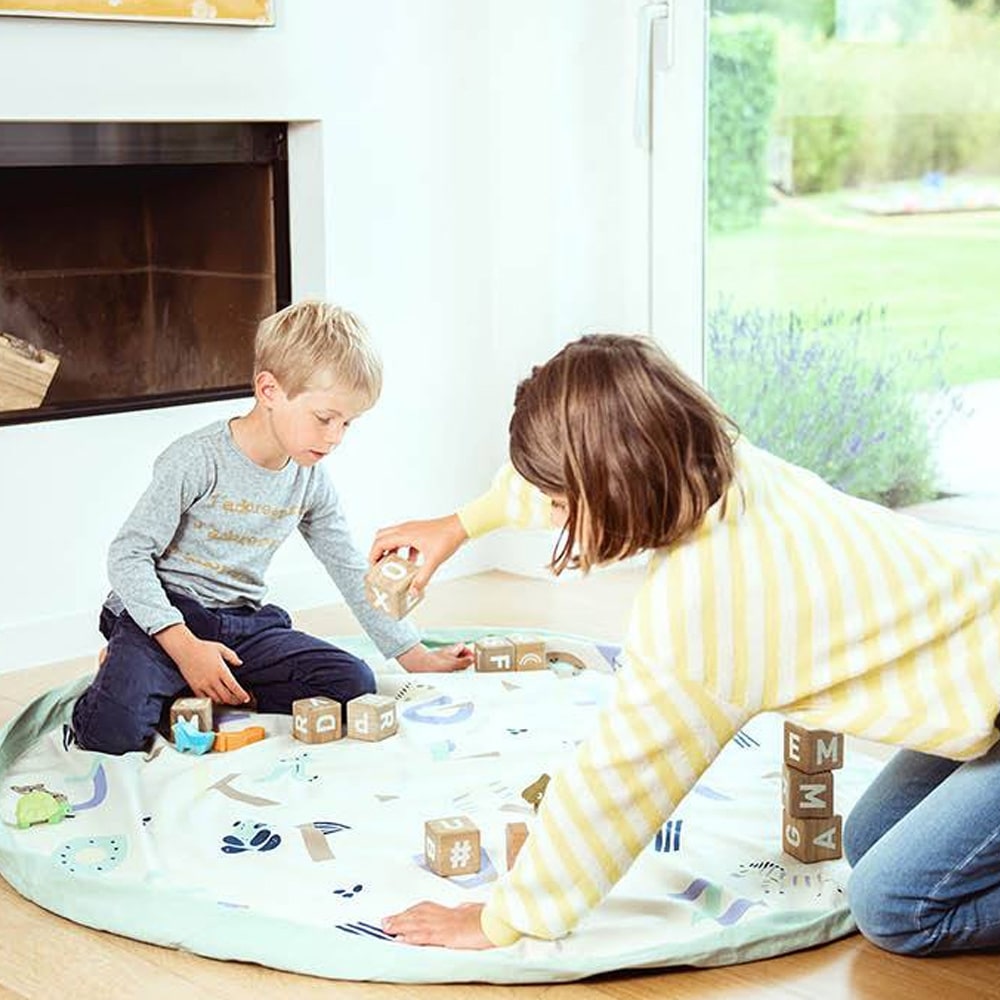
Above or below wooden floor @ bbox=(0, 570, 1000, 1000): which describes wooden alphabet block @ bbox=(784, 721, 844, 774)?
above

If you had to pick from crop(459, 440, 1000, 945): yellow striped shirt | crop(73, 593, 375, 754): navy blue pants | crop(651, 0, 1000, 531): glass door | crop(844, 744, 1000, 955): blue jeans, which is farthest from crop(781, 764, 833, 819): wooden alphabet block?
crop(651, 0, 1000, 531): glass door

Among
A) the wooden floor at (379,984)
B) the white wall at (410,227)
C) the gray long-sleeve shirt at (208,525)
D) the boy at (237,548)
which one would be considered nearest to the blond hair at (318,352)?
the boy at (237,548)

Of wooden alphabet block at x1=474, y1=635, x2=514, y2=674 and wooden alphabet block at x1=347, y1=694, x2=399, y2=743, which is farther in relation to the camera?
wooden alphabet block at x1=474, y1=635, x2=514, y2=674

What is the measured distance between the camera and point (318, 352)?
7.60 feet

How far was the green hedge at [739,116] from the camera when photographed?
3232 mm

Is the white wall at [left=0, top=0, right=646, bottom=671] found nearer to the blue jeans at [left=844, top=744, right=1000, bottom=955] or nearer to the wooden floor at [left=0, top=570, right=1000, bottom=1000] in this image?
the wooden floor at [left=0, top=570, right=1000, bottom=1000]

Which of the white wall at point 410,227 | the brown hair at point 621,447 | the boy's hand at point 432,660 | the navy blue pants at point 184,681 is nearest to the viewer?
the brown hair at point 621,447

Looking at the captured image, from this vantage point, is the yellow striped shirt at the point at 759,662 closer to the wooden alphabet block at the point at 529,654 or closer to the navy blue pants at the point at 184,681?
the navy blue pants at the point at 184,681

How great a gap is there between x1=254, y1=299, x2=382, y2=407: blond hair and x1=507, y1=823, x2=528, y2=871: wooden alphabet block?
0.71 meters

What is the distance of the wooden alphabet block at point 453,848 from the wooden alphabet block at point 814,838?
335 mm

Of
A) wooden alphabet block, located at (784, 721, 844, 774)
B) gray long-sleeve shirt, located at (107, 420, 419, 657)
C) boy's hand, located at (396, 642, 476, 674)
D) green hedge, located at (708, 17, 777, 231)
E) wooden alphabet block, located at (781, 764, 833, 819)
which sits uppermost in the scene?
green hedge, located at (708, 17, 777, 231)

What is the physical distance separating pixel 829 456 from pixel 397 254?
871 millimetres

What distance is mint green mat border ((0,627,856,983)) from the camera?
64.8 inches

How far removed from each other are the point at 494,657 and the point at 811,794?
79 cm
